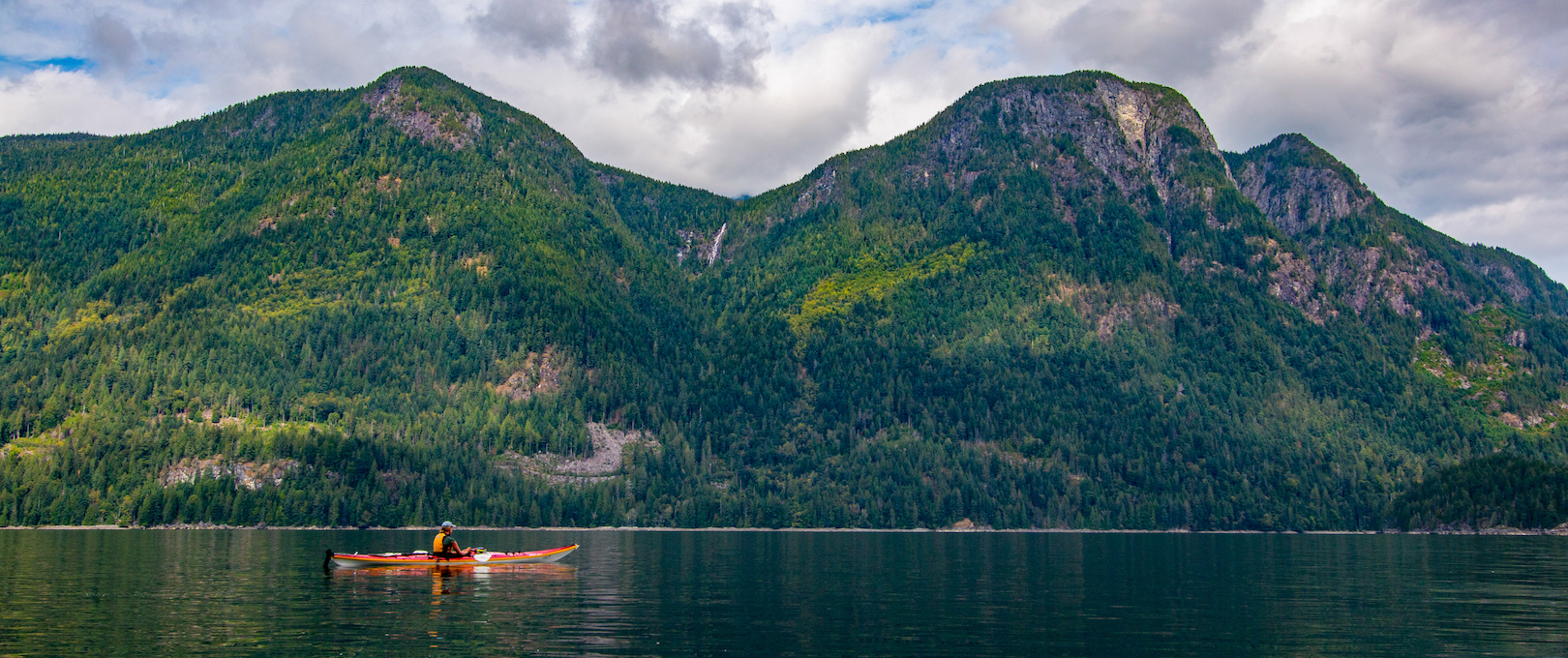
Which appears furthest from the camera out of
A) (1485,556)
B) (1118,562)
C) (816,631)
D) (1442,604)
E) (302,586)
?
(1485,556)

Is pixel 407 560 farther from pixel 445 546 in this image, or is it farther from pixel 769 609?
pixel 769 609

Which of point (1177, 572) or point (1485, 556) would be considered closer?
point (1177, 572)

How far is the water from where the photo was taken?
7088cm

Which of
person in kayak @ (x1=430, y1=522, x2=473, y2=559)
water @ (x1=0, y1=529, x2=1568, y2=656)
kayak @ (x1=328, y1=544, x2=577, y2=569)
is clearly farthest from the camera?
kayak @ (x1=328, y1=544, x2=577, y2=569)

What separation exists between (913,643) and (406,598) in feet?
149

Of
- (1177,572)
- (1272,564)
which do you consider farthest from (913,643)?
(1272,564)

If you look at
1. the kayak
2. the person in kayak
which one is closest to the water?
the kayak

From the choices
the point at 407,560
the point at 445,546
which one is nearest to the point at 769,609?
the point at 445,546

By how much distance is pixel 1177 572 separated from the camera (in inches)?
5472

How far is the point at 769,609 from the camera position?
91125 millimetres

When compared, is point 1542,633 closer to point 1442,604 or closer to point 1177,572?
point 1442,604

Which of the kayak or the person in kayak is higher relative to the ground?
the person in kayak

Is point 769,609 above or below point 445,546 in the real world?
below

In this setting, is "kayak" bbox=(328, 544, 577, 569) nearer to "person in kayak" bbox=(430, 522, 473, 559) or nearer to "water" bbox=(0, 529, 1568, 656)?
"person in kayak" bbox=(430, 522, 473, 559)
